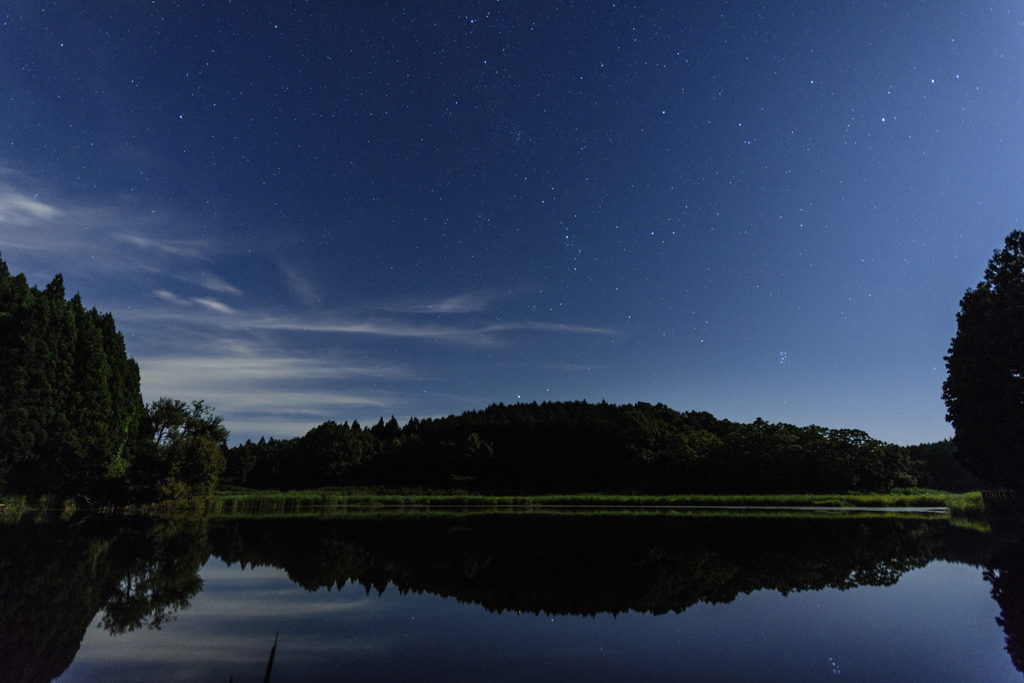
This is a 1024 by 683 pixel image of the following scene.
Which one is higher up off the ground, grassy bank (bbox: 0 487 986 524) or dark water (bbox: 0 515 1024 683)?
dark water (bbox: 0 515 1024 683)

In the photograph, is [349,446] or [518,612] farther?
[349,446]

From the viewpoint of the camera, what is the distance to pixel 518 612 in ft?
34.0

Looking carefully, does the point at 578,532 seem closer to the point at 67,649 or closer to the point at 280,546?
the point at 280,546

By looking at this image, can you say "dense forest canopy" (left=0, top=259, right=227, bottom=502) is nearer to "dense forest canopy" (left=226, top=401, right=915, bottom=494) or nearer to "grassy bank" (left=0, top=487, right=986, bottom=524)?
"grassy bank" (left=0, top=487, right=986, bottom=524)

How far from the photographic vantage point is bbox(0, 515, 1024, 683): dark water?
7270 millimetres

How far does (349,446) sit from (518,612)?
326 ft

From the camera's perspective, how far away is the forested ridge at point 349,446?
4203cm

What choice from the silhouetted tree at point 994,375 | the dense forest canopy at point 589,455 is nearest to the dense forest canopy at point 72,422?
the dense forest canopy at point 589,455

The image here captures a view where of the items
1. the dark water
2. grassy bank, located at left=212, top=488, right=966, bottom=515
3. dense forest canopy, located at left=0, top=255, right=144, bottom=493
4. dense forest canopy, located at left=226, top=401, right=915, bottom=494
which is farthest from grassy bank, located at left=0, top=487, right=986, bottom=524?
the dark water

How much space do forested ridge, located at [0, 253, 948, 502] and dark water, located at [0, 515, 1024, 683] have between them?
28653 mm

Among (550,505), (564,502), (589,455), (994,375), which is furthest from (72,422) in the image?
(589,455)

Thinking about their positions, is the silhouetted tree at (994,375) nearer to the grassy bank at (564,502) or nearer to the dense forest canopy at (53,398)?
the grassy bank at (564,502)

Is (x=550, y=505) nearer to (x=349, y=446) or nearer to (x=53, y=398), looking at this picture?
(x=53, y=398)

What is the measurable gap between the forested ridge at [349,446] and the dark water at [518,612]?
28653 mm
